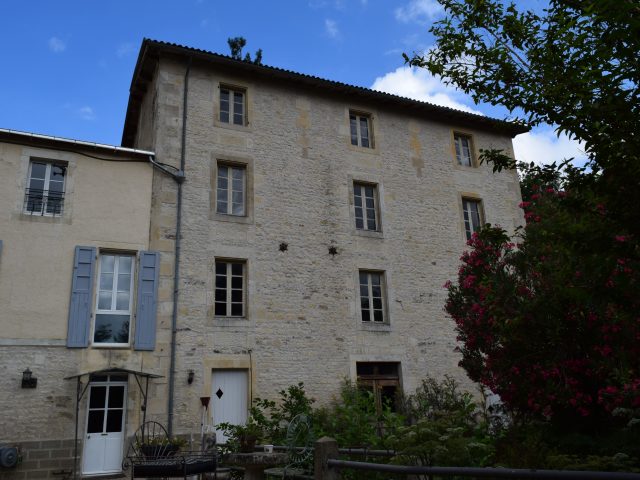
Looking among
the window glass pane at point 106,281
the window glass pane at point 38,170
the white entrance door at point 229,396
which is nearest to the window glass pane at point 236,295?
the white entrance door at point 229,396

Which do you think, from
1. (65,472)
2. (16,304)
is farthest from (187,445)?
(16,304)

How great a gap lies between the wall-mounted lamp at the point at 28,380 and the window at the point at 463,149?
1199 centimetres

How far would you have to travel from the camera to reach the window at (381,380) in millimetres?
12273

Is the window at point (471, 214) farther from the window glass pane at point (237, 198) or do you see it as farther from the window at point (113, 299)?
the window at point (113, 299)

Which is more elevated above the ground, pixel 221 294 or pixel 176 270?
pixel 176 270

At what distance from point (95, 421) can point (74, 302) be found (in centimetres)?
221

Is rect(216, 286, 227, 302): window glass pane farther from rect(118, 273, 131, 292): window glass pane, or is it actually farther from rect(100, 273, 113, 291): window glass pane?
rect(100, 273, 113, 291): window glass pane

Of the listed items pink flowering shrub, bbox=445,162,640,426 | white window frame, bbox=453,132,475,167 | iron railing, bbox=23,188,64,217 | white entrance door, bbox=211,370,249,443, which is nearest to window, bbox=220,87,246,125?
iron railing, bbox=23,188,64,217

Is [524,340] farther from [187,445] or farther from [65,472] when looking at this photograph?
[65,472]

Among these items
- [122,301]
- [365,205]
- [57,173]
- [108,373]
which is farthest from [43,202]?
[365,205]

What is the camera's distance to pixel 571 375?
670 cm

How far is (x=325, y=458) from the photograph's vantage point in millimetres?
4086

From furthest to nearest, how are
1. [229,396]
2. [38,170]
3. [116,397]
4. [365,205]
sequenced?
[365,205] → [229,396] → [38,170] → [116,397]

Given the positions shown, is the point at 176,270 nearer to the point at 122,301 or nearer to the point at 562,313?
the point at 122,301
